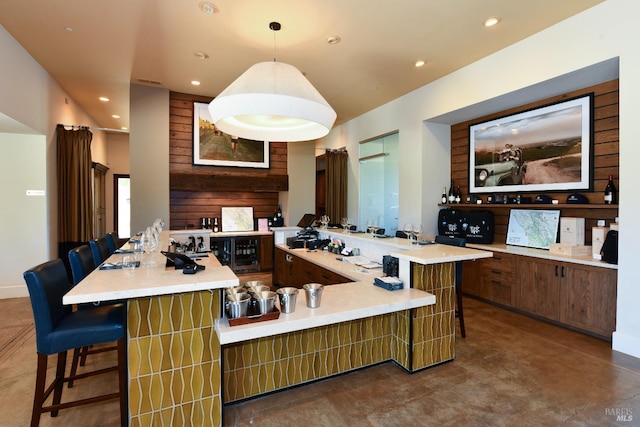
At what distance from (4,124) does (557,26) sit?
21.6 ft

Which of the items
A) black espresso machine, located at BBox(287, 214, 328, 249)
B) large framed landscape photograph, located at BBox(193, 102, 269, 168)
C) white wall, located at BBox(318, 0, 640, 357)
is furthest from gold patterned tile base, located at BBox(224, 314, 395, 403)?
large framed landscape photograph, located at BBox(193, 102, 269, 168)

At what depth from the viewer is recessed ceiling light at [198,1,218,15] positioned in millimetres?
2969

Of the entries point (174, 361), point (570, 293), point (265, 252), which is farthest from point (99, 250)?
point (570, 293)

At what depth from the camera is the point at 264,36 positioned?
11.7 feet

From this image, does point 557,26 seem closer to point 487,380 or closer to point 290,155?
point 487,380

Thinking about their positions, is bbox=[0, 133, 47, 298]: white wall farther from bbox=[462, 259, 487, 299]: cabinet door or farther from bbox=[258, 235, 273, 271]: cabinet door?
bbox=[462, 259, 487, 299]: cabinet door

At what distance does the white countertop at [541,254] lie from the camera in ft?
10.3

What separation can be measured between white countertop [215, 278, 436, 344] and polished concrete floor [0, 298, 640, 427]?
0.65 meters

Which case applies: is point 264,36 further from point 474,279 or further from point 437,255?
point 474,279

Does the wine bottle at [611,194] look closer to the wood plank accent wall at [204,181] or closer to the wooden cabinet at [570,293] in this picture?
the wooden cabinet at [570,293]

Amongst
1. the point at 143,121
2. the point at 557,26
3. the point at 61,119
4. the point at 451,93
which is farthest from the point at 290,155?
the point at 557,26

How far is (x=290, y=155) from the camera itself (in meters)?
6.52

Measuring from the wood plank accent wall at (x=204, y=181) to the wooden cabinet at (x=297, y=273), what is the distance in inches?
69.5

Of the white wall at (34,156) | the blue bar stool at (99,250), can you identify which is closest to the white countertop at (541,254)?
the blue bar stool at (99,250)
